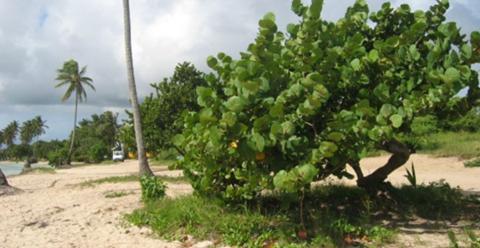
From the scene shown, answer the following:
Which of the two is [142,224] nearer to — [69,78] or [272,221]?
[272,221]

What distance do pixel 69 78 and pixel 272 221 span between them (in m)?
43.0

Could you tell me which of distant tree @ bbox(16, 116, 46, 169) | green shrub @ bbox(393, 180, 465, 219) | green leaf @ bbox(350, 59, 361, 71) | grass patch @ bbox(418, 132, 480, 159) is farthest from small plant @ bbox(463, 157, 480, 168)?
distant tree @ bbox(16, 116, 46, 169)

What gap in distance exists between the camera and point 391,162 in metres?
6.98

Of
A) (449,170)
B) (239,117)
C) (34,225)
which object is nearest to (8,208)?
(34,225)

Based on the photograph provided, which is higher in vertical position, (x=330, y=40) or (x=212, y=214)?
(x=330, y=40)

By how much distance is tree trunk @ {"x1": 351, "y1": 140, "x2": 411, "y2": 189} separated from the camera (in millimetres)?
6449

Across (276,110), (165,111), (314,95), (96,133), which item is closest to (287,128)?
(276,110)

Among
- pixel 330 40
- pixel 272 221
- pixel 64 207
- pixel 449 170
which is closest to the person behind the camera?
pixel 330 40

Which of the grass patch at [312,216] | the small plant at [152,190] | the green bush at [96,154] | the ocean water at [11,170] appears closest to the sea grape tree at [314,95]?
the grass patch at [312,216]

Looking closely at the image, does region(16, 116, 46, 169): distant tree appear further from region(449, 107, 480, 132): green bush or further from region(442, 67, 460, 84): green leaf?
region(442, 67, 460, 84): green leaf

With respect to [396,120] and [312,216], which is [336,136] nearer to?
[396,120]

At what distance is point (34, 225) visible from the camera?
7453 millimetres

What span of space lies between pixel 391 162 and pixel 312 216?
5.27 feet

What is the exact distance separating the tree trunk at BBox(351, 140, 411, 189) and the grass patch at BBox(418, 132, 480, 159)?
42.9 feet
